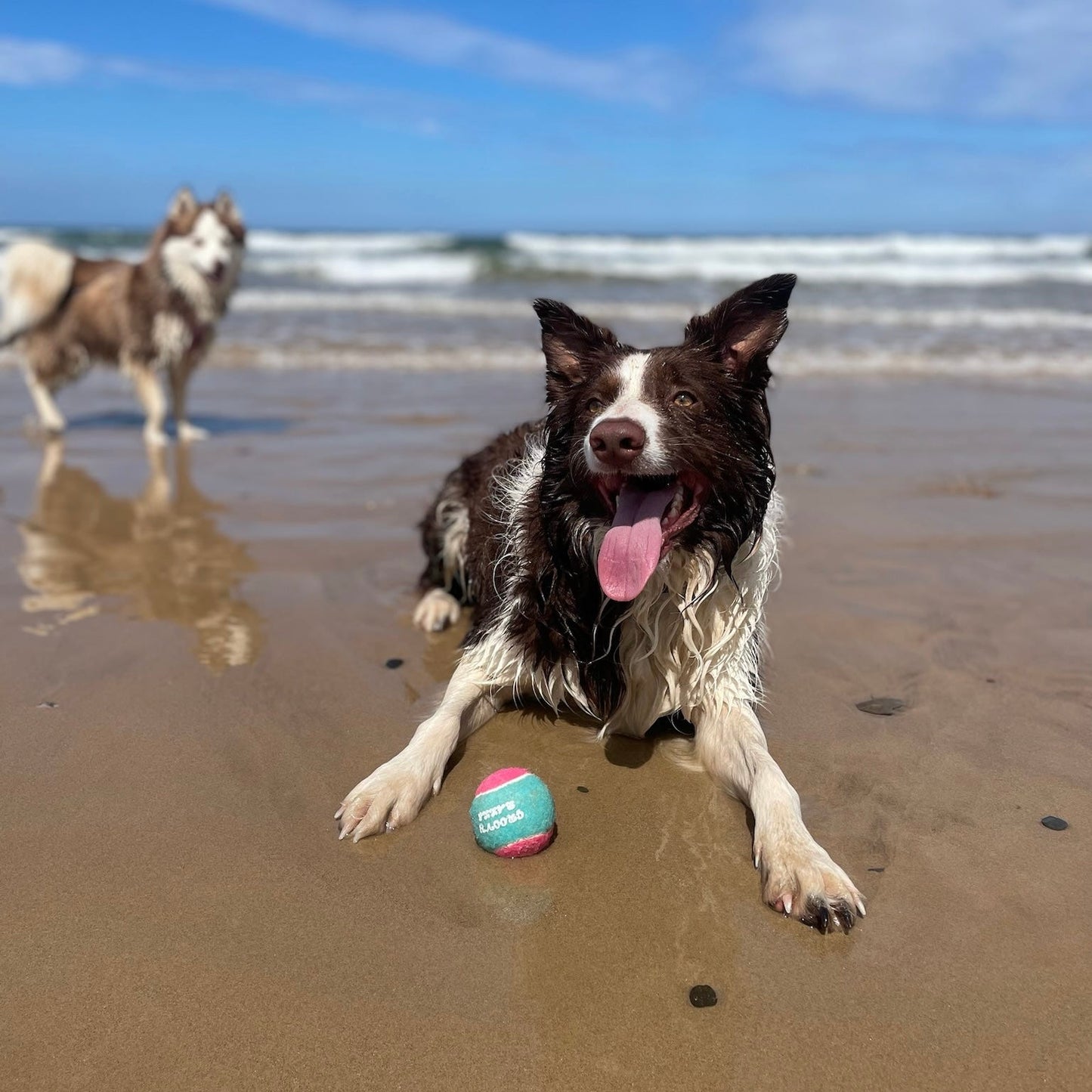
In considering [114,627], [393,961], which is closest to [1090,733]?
[393,961]

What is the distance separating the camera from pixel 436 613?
4.54m

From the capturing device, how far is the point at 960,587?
493cm

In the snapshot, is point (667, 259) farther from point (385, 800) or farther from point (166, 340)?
point (385, 800)

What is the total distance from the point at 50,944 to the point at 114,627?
224cm

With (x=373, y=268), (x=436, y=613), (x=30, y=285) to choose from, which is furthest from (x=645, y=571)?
(x=373, y=268)

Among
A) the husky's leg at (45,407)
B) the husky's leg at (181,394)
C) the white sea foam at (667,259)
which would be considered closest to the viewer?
the husky's leg at (181,394)

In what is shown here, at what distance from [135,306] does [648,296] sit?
53.9 feet

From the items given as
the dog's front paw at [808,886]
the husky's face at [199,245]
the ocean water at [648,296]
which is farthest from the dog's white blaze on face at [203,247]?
the dog's front paw at [808,886]

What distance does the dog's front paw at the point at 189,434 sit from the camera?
28.9ft

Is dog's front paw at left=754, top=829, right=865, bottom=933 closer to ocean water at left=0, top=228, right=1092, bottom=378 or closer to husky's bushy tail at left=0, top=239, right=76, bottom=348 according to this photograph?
husky's bushy tail at left=0, top=239, right=76, bottom=348

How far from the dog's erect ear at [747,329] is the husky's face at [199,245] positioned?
7.63 metres

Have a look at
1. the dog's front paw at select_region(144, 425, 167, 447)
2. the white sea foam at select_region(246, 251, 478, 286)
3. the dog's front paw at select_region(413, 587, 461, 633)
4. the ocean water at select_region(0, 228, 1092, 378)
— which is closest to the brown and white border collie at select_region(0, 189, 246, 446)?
the dog's front paw at select_region(144, 425, 167, 447)

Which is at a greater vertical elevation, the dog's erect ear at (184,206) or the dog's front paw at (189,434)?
the dog's erect ear at (184,206)

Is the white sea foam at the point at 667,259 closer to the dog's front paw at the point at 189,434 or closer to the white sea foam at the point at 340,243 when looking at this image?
the white sea foam at the point at 340,243
